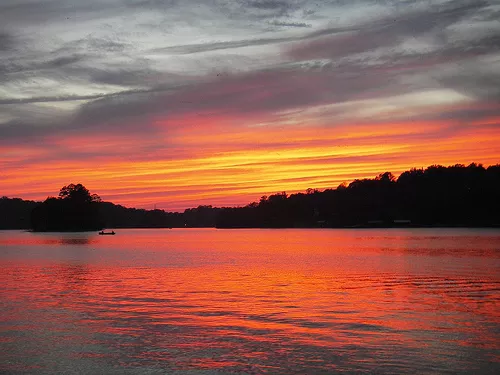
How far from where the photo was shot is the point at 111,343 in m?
22.5

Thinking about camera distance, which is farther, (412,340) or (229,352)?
(412,340)

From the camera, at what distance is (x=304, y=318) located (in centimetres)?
2723

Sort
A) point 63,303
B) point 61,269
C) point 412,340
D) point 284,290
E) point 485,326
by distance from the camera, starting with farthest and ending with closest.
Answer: point 61,269 → point 284,290 → point 63,303 → point 485,326 → point 412,340

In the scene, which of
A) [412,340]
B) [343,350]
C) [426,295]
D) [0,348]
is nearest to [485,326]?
[412,340]

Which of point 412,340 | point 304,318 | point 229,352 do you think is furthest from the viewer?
point 304,318

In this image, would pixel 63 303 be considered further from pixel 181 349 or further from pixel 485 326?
pixel 485 326

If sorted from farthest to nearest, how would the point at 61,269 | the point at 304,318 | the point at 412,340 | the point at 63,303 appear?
the point at 61,269
the point at 63,303
the point at 304,318
the point at 412,340

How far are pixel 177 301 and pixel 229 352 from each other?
13.2m

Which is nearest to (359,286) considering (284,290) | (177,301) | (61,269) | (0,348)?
(284,290)

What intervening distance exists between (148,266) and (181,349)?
41.0 meters

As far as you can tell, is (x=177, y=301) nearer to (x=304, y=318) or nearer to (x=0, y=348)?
(x=304, y=318)

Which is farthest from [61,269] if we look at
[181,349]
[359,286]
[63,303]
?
[181,349]

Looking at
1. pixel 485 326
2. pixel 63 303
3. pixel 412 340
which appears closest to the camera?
pixel 412 340

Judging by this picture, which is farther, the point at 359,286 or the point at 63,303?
the point at 359,286
